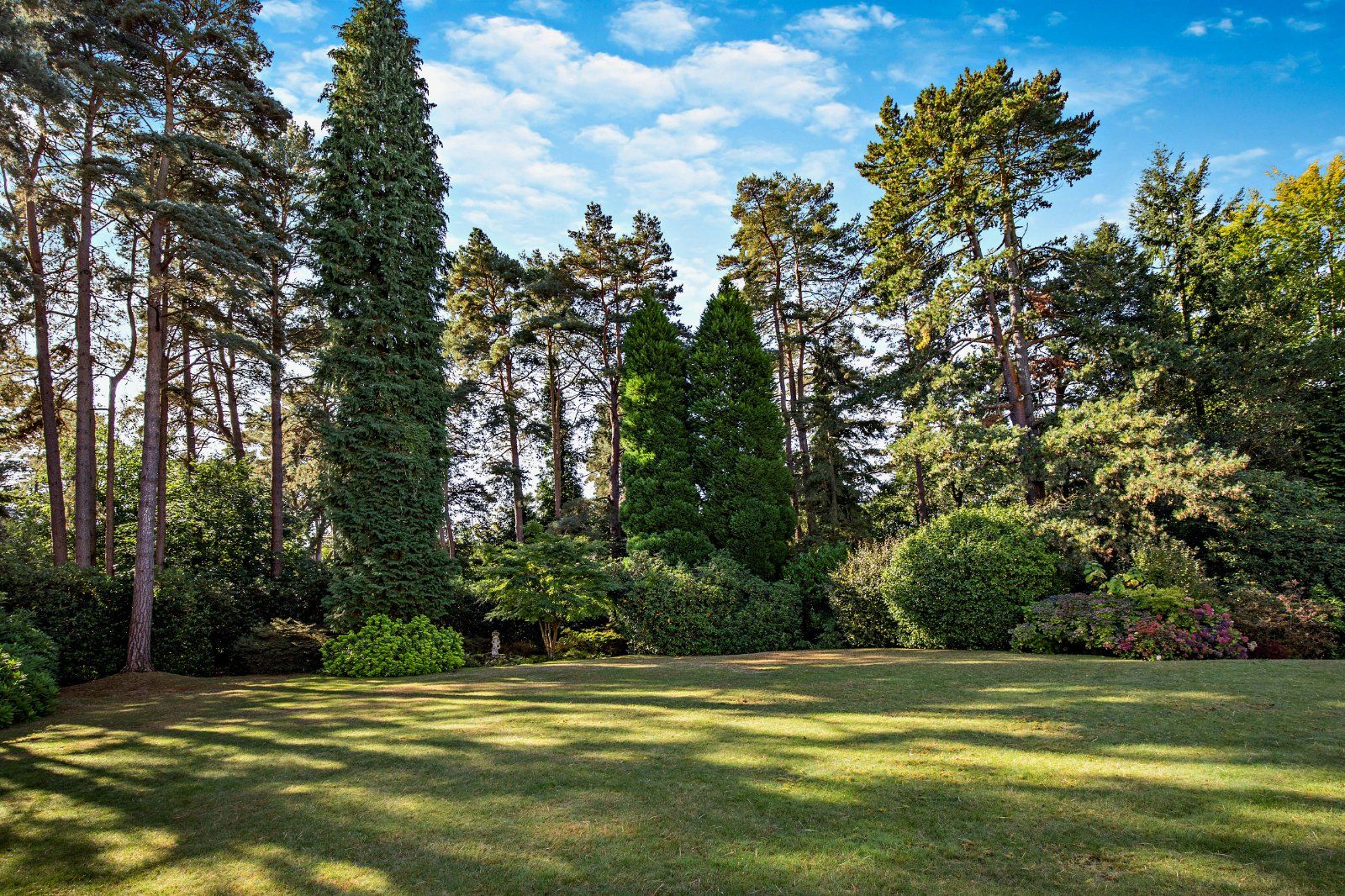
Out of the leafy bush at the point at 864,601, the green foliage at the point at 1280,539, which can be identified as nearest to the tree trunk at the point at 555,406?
the leafy bush at the point at 864,601

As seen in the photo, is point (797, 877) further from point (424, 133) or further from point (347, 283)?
point (424, 133)

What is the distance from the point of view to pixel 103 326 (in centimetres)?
1461

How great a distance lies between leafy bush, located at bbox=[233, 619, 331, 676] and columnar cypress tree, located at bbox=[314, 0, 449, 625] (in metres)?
0.87

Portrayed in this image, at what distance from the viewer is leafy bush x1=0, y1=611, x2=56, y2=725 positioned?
6883 mm

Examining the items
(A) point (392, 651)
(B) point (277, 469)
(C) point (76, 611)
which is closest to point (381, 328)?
(B) point (277, 469)

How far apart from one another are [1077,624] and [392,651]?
11.7 meters

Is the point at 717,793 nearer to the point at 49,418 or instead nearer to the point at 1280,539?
the point at 1280,539

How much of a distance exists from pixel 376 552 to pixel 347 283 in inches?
212

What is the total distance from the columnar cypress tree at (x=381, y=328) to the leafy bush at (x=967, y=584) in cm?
935

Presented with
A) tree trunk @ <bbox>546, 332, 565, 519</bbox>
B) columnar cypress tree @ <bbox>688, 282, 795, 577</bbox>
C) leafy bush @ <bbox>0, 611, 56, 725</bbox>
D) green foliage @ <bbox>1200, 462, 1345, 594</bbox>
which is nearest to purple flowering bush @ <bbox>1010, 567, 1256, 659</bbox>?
green foliage @ <bbox>1200, 462, 1345, 594</bbox>

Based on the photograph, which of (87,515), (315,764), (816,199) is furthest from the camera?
(816,199)

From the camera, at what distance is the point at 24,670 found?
292 inches

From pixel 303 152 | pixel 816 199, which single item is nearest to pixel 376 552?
pixel 303 152

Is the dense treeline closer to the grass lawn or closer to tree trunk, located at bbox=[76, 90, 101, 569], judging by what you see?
tree trunk, located at bbox=[76, 90, 101, 569]
